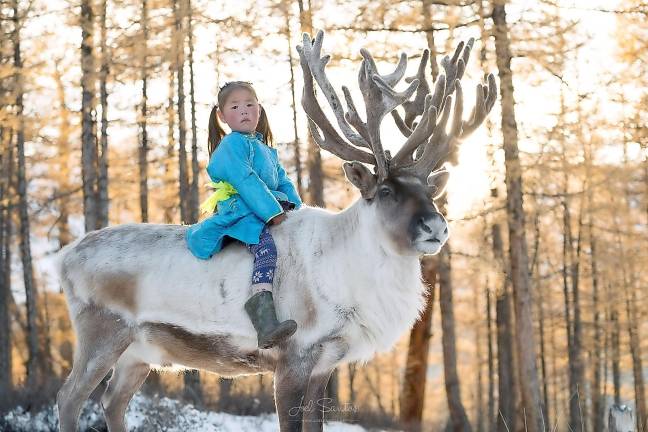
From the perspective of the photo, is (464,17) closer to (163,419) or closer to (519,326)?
(519,326)

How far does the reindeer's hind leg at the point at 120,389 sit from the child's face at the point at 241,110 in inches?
66.6

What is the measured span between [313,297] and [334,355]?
32cm

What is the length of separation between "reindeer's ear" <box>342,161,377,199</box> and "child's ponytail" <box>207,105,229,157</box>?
108 cm

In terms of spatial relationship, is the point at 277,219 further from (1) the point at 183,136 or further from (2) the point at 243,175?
(1) the point at 183,136

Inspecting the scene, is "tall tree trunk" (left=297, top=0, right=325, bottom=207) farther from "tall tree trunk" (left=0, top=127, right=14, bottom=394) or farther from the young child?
the young child

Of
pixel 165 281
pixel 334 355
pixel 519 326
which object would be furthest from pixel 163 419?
pixel 519 326

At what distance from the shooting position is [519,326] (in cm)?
1083

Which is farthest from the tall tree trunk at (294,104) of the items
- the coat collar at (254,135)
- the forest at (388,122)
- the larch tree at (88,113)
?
the coat collar at (254,135)

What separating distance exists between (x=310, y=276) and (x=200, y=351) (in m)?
0.80

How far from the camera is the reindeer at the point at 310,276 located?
4121 millimetres

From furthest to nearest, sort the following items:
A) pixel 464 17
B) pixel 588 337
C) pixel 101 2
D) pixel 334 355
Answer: pixel 588 337, pixel 101 2, pixel 464 17, pixel 334 355

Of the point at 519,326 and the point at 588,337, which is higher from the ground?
the point at 519,326

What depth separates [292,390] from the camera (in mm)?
4078

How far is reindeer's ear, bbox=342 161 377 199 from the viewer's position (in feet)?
13.5
